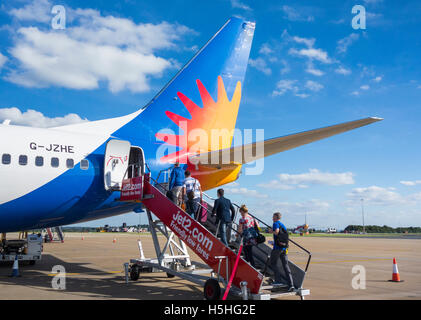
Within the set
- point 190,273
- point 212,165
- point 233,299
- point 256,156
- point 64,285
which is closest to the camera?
point 233,299

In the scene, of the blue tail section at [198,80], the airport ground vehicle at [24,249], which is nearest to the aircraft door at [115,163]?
the blue tail section at [198,80]

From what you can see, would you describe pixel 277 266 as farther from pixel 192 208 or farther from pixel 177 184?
pixel 177 184

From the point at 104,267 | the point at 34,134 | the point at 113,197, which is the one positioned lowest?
the point at 104,267

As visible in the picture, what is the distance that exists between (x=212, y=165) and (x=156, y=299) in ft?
18.0

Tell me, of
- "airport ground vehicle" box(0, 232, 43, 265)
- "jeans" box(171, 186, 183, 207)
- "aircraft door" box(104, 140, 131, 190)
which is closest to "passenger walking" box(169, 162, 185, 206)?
"jeans" box(171, 186, 183, 207)

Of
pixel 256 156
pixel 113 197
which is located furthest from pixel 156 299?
pixel 256 156

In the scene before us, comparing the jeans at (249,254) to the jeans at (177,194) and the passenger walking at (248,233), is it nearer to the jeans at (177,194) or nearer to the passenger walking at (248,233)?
the passenger walking at (248,233)

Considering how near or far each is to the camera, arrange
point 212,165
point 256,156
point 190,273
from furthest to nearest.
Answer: point 212,165
point 256,156
point 190,273

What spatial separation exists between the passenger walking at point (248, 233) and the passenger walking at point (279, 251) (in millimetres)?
567

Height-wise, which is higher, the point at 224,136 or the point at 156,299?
the point at 224,136

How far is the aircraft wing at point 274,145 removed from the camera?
10420 millimetres

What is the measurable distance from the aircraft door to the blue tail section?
913mm

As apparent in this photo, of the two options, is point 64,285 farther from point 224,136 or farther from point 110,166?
point 224,136

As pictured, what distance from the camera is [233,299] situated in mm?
9844
